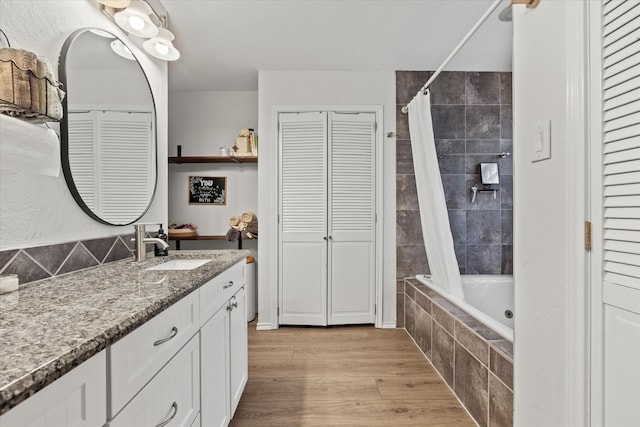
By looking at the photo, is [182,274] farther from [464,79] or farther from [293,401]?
[464,79]

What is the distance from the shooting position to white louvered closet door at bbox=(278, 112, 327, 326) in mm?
3020

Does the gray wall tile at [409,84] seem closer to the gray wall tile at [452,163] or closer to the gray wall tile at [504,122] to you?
the gray wall tile at [452,163]

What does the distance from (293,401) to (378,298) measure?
1.42m

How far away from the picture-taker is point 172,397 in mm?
977

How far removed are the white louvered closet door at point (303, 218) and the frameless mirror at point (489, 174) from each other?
155 centimetres

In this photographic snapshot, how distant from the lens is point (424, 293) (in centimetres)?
257

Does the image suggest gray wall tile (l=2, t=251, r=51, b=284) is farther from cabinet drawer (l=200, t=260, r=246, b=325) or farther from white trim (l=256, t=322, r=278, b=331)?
white trim (l=256, t=322, r=278, b=331)

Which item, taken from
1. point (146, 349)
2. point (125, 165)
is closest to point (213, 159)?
point (125, 165)

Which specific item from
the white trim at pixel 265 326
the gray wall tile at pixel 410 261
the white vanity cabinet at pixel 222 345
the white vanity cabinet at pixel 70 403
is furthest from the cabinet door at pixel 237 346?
the gray wall tile at pixel 410 261

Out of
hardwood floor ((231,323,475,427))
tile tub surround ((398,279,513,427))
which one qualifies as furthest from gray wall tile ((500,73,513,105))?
hardwood floor ((231,323,475,427))

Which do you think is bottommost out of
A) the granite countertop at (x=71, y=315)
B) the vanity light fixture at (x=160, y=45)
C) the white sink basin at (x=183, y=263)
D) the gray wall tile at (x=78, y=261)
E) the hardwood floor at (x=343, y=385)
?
the hardwood floor at (x=343, y=385)

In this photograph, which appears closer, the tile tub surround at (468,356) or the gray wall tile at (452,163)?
the tile tub surround at (468,356)

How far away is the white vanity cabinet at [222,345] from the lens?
4.16 ft

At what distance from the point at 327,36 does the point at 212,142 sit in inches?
72.3
